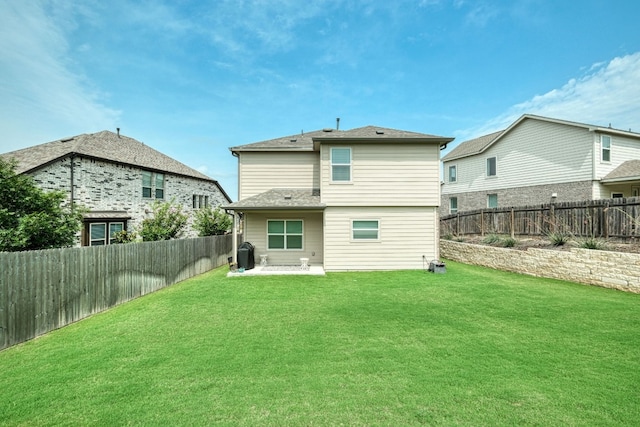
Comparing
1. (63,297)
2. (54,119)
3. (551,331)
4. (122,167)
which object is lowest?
(551,331)

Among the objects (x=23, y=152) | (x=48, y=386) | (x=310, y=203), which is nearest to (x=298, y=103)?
(x=310, y=203)

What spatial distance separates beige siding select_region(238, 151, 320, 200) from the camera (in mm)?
13328

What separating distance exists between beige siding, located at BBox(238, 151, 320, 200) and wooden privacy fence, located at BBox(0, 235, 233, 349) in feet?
15.4

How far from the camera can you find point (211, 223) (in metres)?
15.2

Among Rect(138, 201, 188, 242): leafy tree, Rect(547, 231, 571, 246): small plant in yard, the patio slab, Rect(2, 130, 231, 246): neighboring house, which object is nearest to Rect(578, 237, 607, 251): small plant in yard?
Rect(547, 231, 571, 246): small plant in yard

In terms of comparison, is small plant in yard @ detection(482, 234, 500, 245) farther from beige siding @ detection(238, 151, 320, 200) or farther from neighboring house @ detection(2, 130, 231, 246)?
neighboring house @ detection(2, 130, 231, 246)

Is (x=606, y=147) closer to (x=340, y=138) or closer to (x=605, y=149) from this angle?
(x=605, y=149)

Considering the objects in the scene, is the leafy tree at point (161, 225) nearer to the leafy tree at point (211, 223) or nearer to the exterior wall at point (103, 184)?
the exterior wall at point (103, 184)

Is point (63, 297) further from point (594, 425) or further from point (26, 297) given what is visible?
point (594, 425)

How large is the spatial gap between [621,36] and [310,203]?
1618 cm

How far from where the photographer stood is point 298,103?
18.9m

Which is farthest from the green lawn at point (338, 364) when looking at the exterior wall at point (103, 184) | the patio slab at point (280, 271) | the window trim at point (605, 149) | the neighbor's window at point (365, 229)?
the window trim at point (605, 149)

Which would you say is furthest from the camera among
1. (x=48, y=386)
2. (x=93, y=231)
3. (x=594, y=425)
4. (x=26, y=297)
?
(x=93, y=231)

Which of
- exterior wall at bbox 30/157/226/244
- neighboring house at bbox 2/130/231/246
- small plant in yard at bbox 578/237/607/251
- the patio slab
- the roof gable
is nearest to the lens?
small plant in yard at bbox 578/237/607/251
